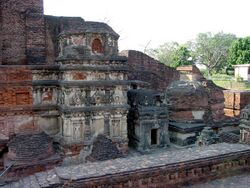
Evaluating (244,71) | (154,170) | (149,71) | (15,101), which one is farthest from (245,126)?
(244,71)

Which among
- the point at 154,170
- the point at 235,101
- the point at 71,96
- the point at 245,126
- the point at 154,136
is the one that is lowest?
the point at 154,136

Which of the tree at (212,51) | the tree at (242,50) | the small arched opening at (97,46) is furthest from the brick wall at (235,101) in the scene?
the tree at (212,51)

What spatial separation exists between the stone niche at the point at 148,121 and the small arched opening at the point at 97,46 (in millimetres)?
2776

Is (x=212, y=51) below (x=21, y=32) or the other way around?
the other way around

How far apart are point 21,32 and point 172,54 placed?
35663 millimetres

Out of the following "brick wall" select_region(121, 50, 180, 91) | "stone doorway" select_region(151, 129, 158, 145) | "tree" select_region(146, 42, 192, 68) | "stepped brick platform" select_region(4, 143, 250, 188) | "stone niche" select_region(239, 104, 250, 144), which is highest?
"tree" select_region(146, 42, 192, 68)

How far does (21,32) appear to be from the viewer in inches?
476

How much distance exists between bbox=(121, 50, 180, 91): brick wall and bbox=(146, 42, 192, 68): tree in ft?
70.6

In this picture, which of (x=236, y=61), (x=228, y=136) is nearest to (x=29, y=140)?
(x=228, y=136)

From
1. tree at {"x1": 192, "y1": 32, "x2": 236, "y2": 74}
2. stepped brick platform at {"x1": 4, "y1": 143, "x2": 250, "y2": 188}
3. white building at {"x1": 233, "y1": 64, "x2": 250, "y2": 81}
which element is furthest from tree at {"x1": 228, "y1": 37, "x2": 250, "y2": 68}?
stepped brick platform at {"x1": 4, "y1": 143, "x2": 250, "y2": 188}

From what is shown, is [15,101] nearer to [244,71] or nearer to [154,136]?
[154,136]

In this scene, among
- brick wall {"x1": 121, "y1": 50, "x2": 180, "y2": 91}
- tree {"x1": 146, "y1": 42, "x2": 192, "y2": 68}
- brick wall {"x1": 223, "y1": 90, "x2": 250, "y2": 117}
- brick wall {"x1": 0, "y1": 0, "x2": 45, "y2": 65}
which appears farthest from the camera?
tree {"x1": 146, "y1": 42, "x2": 192, "y2": 68}

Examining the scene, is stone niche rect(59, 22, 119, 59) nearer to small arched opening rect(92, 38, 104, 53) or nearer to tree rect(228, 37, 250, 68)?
small arched opening rect(92, 38, 104, 53)

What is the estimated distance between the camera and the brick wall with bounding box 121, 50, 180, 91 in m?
16.9
